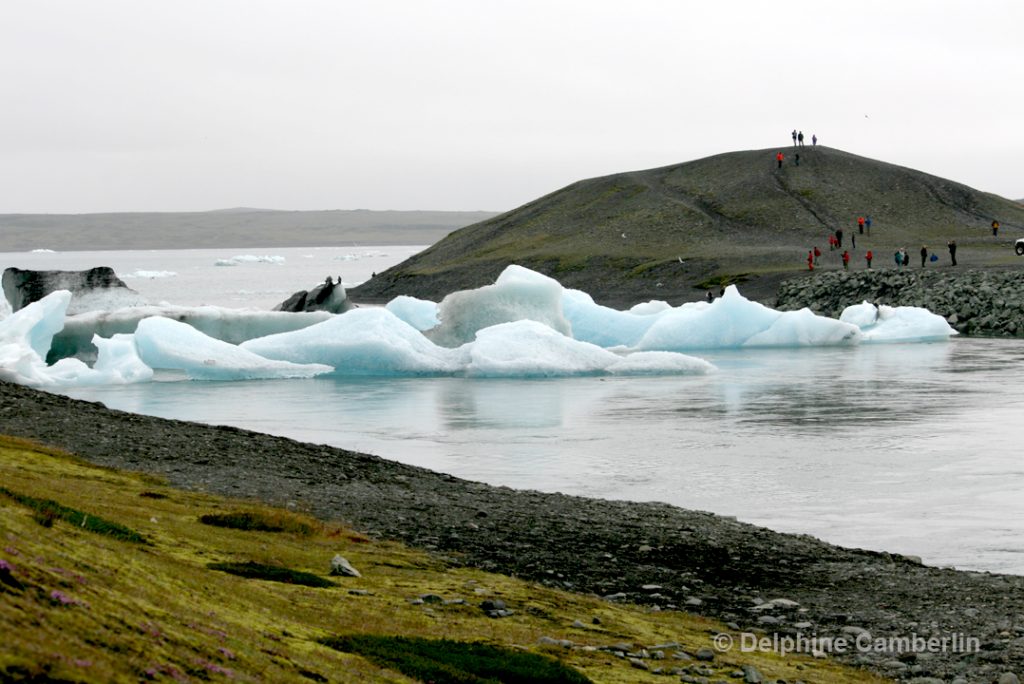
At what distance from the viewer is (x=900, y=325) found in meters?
53.9

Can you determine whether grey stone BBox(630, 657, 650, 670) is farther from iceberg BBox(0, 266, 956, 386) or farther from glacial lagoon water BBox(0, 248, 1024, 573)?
iceberg BBox(0, 266, 956, 386)

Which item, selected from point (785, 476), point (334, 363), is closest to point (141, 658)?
point (785, 476)

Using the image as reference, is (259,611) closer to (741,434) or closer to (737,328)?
(741,434)

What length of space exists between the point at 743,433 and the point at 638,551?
1185cm

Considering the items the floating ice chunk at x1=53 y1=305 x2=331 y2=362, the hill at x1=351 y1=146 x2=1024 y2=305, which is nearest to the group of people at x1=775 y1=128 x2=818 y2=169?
the hill at x1=351 y1=146 x2=1024 y2=305

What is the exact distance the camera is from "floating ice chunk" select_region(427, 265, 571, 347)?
4638cm

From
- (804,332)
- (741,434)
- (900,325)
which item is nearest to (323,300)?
(804,332)

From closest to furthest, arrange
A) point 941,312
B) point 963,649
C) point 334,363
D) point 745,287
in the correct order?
point 963,649, point 334,363, point 941,312, point 745,287

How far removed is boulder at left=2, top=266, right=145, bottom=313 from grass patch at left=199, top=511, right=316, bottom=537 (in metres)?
37.0

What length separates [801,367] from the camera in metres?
42.5

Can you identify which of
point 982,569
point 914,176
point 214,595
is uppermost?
point 914,176

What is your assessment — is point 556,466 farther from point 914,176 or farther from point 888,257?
point 914,176

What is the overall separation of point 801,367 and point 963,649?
104 ft

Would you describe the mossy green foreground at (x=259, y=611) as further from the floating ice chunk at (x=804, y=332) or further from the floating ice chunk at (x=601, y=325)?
the floating ice chunk at (x=804, y=332)
